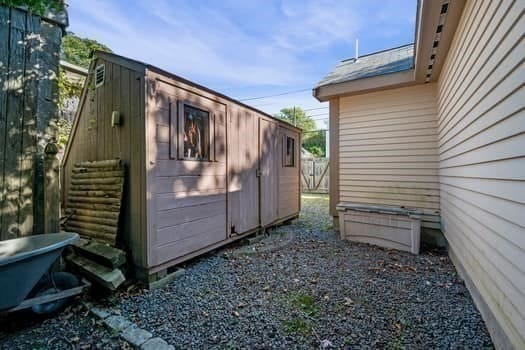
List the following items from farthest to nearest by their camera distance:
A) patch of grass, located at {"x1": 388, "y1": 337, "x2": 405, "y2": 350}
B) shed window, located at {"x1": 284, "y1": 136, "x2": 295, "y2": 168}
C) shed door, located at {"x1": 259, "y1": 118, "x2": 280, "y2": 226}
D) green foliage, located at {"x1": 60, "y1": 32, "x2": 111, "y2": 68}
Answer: green foliage, located at {"x1": 60, "y1": 32, "x2": 111, "y2": 68} → shed window, located at {"x1": 284, "y1": 136, "x2": 295, "y2": 168} → shed door, located at {"x1": 259, "y1": 118, "x2": 280, "y2": 226} → patch of grass, located at {"x1": 388, "y1": 337, "x2": 405, "y2": 350}

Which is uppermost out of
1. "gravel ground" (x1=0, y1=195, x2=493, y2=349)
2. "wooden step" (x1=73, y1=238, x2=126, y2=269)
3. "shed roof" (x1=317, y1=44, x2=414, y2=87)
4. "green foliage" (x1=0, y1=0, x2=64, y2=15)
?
"shed roof" (x1=317, y1=44, x2=414, y2=87)

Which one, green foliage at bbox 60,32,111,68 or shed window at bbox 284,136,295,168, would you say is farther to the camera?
green foliage at bbox 60,32,111,68

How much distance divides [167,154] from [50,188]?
121cm

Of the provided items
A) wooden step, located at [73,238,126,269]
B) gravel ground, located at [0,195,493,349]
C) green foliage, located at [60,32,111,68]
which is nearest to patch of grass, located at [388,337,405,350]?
gravel ground, located at [0,195,493,349]

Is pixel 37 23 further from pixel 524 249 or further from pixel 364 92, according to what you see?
pixel 364 92

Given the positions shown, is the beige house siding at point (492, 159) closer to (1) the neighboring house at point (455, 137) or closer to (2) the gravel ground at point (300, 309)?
(1) the neighboring house at point (455, 137)

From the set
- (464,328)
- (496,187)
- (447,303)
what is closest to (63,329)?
(464,328)

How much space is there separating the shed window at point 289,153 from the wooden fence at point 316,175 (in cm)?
626

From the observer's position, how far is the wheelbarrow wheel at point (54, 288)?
219cm

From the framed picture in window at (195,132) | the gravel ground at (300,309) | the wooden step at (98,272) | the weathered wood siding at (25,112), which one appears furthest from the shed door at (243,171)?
the weathered wood siding at (25,112)

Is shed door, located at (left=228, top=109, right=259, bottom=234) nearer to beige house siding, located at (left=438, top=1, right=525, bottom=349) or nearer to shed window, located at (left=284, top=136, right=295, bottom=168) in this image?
shed window, located at (left=284, top=136, right=295, bottom=168)

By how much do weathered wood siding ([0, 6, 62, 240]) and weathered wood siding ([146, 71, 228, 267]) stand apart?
107cm

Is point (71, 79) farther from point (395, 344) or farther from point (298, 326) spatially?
point (395, 344)

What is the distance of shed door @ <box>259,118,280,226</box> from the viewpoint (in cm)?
486
